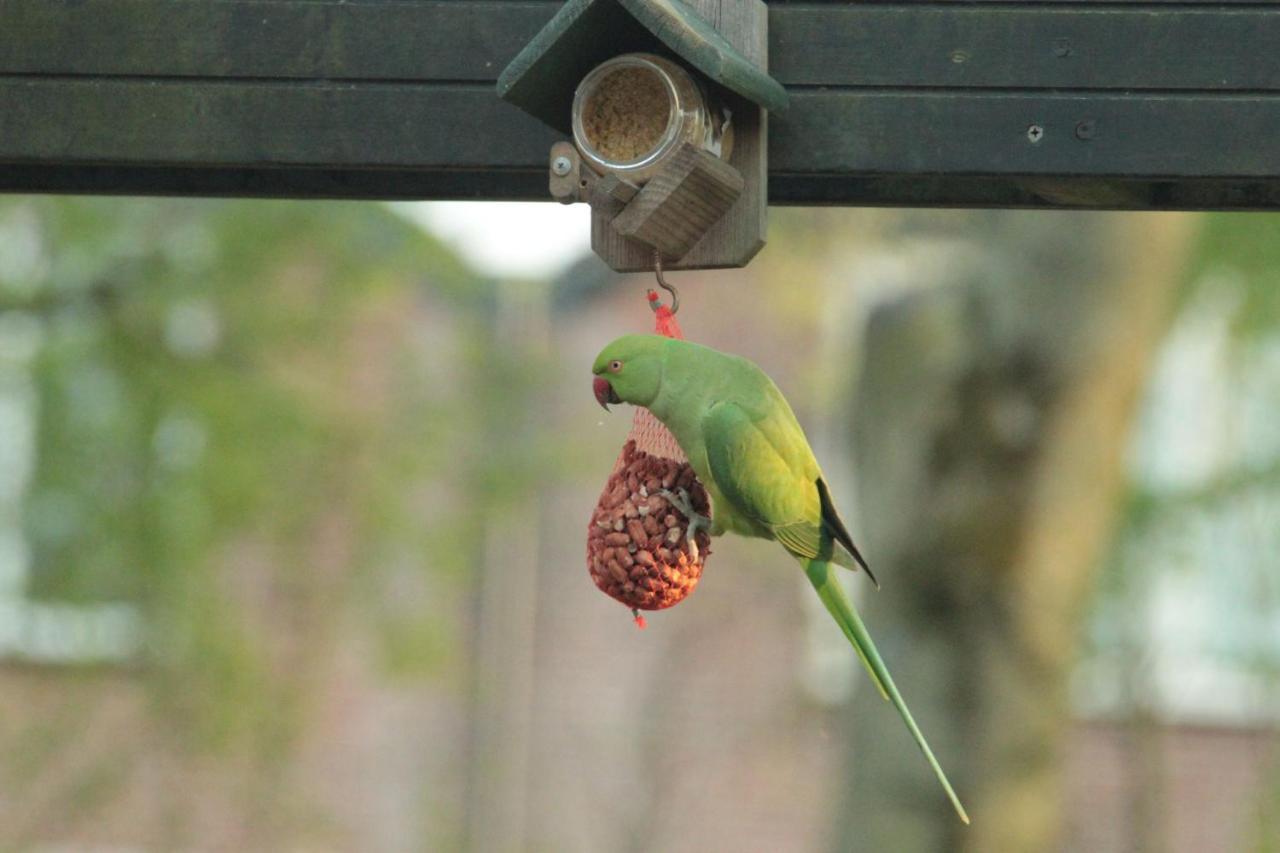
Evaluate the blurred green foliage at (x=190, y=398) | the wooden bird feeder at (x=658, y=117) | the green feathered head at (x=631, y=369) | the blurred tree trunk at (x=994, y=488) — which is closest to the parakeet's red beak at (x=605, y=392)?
the green feathered head at (x=631, y=369)

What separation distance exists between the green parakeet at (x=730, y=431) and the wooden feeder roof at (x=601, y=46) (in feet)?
1.50

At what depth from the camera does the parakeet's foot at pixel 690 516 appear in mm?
2539

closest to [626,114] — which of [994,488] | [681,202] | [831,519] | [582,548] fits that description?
[681,202]

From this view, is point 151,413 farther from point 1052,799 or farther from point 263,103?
point 263,103

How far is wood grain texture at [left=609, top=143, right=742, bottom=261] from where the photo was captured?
222cm

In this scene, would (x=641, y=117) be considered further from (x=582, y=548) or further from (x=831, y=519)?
(x=582, y=548)

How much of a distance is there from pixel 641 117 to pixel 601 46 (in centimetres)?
12

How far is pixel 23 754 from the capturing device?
750cm

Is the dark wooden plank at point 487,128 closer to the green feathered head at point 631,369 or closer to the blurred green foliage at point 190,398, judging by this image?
the green feathered head at point 631,369

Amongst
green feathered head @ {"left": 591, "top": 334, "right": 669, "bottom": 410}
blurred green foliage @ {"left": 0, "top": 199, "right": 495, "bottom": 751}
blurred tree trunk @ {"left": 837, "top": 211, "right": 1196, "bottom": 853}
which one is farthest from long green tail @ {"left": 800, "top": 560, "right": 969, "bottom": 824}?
blurred green foliage @ {"left": 0, "top": 199, "right": 495, "bottom": 751}

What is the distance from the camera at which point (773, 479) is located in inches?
98.7

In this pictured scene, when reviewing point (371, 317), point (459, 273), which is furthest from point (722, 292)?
point (459, 273)

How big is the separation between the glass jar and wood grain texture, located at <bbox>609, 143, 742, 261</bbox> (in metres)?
0.03

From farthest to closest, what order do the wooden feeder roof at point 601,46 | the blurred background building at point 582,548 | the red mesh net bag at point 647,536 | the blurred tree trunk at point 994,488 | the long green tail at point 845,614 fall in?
the blurred background building at point 582,548
the blurred tree trunk at point 994,488
the long green tail at point 845,614
the red mesh net bag at point 647,536
the wooden feeder roof at point 601,46
